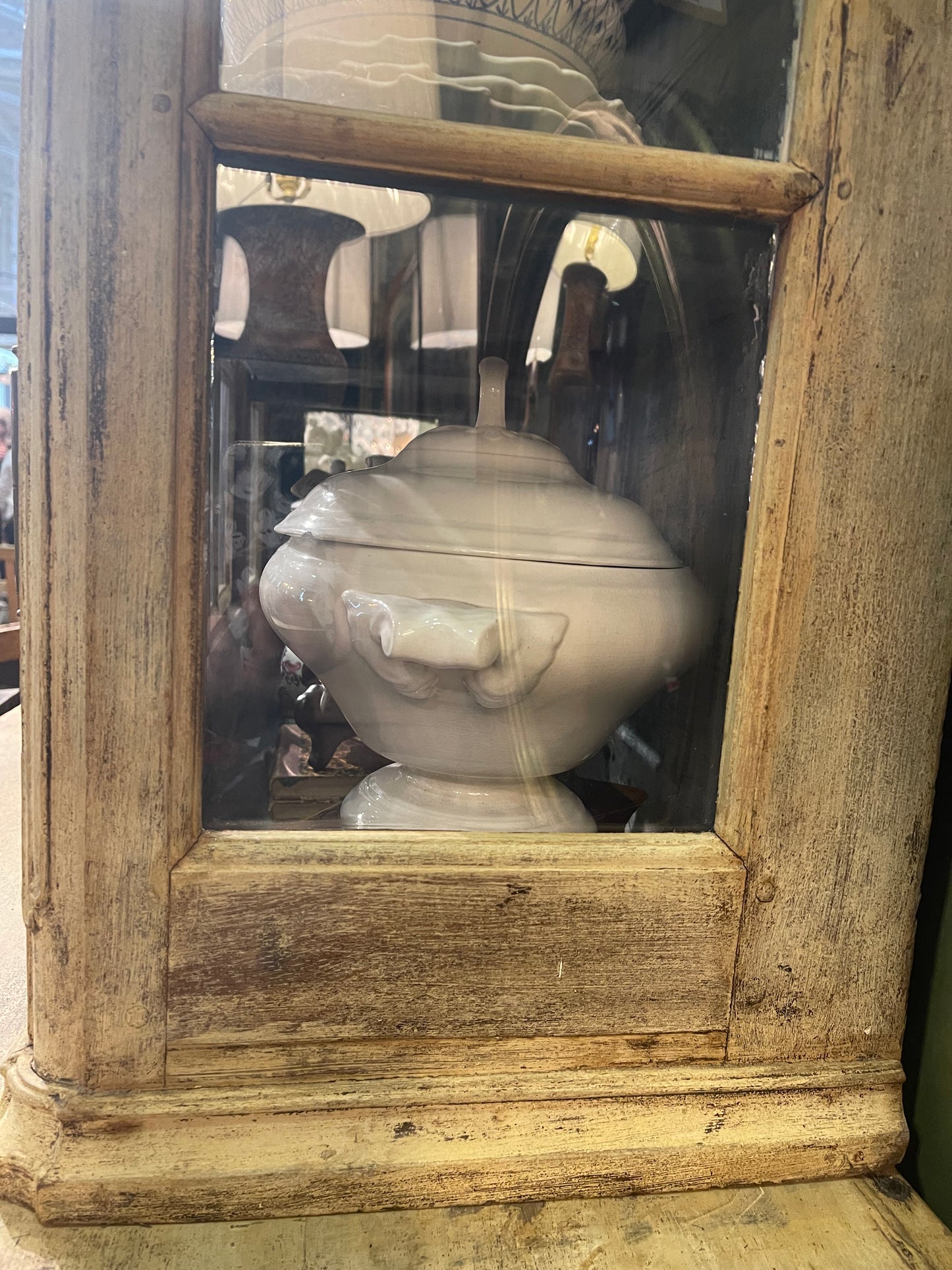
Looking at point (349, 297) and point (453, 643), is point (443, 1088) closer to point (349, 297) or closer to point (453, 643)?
point (453, 643)

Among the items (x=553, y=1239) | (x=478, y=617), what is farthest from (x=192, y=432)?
(x=553, y=1239)

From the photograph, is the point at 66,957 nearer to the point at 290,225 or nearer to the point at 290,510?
the point at 290,510

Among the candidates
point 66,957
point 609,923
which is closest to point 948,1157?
point 609,923

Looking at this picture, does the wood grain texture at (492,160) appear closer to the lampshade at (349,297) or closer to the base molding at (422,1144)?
the lampshade at (349,297)

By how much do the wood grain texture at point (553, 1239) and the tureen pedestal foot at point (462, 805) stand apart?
18cm

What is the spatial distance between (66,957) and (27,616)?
0.16 meters

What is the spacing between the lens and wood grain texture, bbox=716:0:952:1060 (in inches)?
14.7

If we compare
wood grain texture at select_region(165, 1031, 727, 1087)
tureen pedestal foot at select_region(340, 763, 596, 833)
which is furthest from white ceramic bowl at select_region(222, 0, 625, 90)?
wood grain texture at select_region(165, 1031, 727, 1087)

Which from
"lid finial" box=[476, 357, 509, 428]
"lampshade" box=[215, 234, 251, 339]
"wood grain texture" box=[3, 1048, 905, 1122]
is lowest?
"wood grain texture" box=[3, 1048, 905, 1122]

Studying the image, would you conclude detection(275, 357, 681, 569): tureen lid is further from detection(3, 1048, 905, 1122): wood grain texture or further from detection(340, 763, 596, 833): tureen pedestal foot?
detection(3, 1048, 905, 1122): wood grain texture

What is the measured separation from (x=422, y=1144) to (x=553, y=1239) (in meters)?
0.07

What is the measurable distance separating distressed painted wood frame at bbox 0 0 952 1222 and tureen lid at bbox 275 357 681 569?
0.22 ft

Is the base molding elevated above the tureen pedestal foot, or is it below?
below

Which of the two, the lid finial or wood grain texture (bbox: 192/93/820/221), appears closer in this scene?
wood grain texture (bbox: 192/93/820/221)
